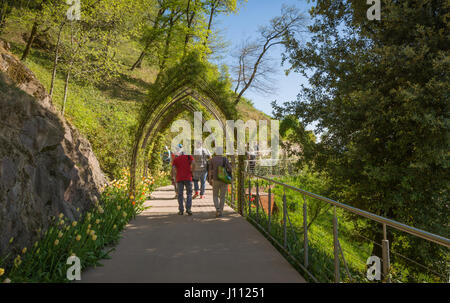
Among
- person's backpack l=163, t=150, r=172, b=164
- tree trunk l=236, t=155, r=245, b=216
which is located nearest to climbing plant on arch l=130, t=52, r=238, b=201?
tree trunk l=236, t=155, r=245, b=216

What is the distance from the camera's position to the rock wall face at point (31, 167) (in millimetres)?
Result: 3389

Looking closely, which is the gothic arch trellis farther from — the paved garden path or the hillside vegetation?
the paved garden path

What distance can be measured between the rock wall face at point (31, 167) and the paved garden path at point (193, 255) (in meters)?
0.94

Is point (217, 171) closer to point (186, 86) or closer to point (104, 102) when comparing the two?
point (186, 86)

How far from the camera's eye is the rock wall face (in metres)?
3.39

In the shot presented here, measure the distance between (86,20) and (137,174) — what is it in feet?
16.4

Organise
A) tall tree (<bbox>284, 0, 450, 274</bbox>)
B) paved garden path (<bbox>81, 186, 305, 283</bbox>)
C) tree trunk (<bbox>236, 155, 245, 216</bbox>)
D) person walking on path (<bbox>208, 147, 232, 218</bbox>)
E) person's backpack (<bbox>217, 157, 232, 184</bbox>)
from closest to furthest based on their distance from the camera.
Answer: paved garden path (<bbox>81, 186, 305, 283</bbox>) < tall tree (<bbox>284, 0, 450, 274</bbox>) < person's backpack (<bbox>217, 157, 232, 184</bbox>) < person walking on path (<bbox>208, 147, 232, 218</bbox>) < tree trunk (<bbox>236, 155, 245, 216</bbox>)

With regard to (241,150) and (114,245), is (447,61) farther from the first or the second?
(114,245)

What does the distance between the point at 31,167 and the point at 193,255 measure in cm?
245

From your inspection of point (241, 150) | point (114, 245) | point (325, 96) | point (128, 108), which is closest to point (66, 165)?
point (114, 245)

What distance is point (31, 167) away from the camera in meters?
3.97

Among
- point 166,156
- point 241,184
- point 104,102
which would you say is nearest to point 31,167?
point 241,184

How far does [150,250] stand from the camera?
15.3ft

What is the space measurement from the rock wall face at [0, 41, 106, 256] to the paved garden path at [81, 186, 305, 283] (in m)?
0.94
